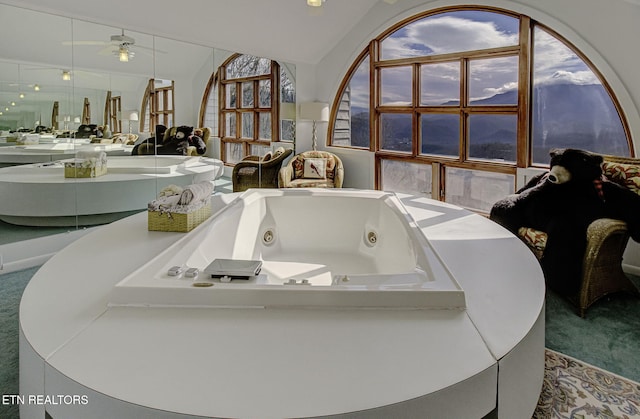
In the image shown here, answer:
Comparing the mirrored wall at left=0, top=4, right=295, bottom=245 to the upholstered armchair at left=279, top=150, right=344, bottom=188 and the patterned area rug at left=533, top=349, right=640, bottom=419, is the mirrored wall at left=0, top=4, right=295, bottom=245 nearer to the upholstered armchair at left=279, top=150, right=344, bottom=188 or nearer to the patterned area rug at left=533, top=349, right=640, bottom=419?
the upholstered armchair at left=279, top=150, right=344, bottom=188

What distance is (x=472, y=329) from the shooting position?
3.92 feet

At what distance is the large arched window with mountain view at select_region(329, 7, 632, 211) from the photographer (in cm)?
385

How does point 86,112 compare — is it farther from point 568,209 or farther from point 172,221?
point 568,209

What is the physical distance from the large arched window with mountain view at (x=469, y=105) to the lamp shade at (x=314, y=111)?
381 millimetres

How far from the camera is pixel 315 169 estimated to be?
214 inches

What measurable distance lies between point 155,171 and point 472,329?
3.82 metres

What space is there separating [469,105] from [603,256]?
2.47m

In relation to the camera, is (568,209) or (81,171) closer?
(568,209)

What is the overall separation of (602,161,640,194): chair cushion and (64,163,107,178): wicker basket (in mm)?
4082

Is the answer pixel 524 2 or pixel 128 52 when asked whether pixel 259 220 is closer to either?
pixel 128 52

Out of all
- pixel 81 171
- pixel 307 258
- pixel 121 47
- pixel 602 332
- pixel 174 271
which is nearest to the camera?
pixel 174 271

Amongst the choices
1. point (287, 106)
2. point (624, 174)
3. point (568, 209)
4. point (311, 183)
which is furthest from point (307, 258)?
point (287, 106)

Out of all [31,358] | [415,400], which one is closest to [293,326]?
[415,400]

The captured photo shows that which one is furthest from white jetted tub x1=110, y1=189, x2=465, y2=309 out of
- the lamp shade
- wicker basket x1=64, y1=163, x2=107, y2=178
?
the lamp shade
